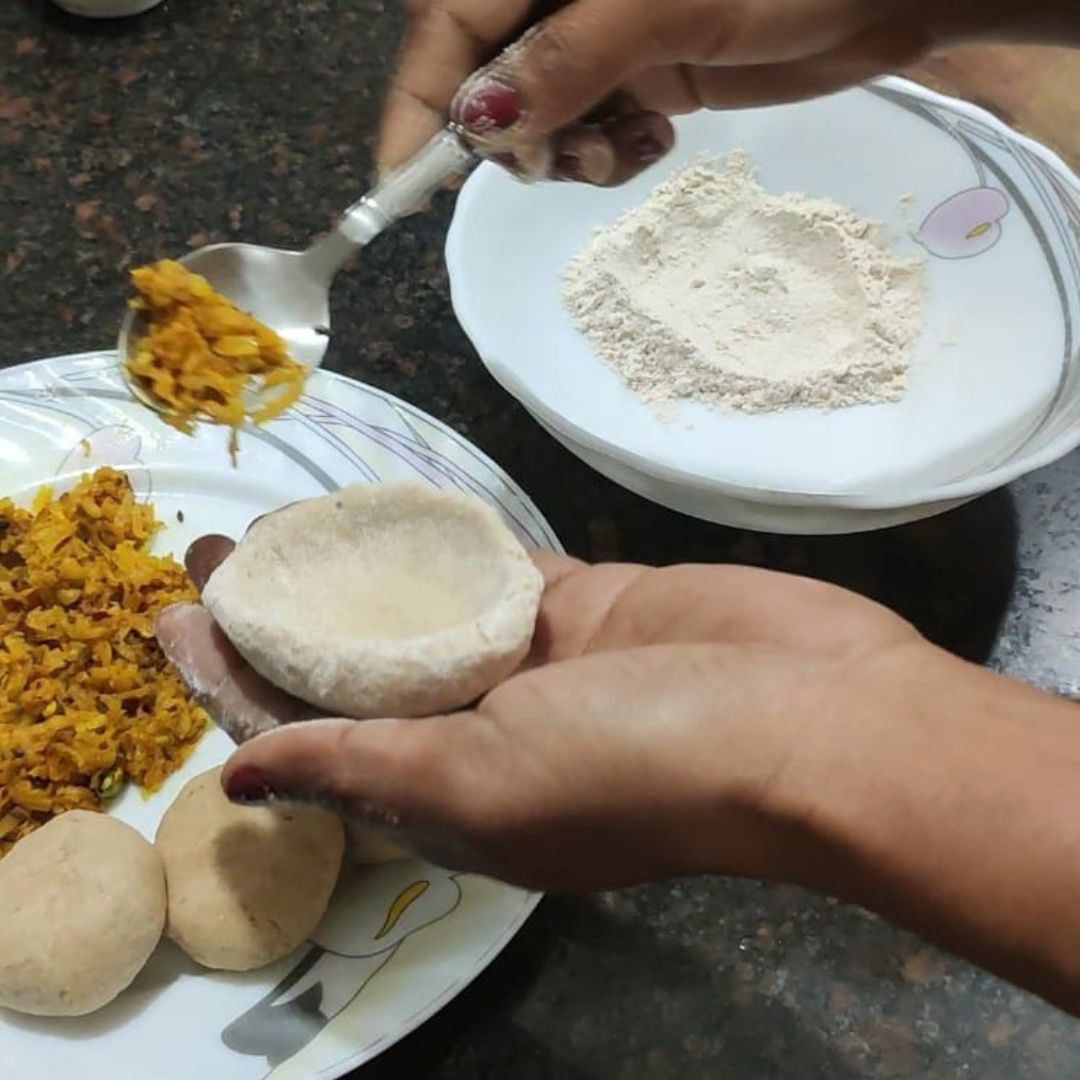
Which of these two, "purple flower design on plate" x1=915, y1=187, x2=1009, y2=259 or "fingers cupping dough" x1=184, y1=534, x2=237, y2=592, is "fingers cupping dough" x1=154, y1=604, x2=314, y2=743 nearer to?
"fingers cupping dough" x1=184, y1=534, x2=237, y2=592

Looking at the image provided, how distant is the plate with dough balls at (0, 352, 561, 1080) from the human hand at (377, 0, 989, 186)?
0.25 metres

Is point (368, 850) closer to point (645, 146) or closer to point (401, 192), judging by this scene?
point (401, 192)

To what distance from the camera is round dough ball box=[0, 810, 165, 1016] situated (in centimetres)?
67

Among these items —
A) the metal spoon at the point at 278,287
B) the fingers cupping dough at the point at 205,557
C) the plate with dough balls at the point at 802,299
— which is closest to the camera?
the fingers cupping dough at the point at 205,557

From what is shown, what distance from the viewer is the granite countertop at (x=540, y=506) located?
29.7 inches

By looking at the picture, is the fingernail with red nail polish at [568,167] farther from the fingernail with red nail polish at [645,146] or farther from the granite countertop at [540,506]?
the granite countertop at [540,506]

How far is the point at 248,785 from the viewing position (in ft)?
1.91

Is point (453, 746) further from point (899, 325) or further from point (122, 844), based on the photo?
point (899, 325)

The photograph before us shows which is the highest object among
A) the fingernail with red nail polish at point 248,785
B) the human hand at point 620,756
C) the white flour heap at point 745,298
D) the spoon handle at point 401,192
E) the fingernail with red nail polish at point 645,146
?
the spoon handle at point 401,192

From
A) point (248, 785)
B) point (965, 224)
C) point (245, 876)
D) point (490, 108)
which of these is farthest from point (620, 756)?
point (965, 224)

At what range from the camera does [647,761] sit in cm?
53

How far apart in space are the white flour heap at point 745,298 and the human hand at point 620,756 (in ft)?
1.38

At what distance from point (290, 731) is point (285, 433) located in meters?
0.41

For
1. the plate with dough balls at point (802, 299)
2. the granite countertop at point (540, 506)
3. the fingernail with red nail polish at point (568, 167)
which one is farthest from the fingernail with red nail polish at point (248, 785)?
the fingernail with red nail polish at point (568, 167)
